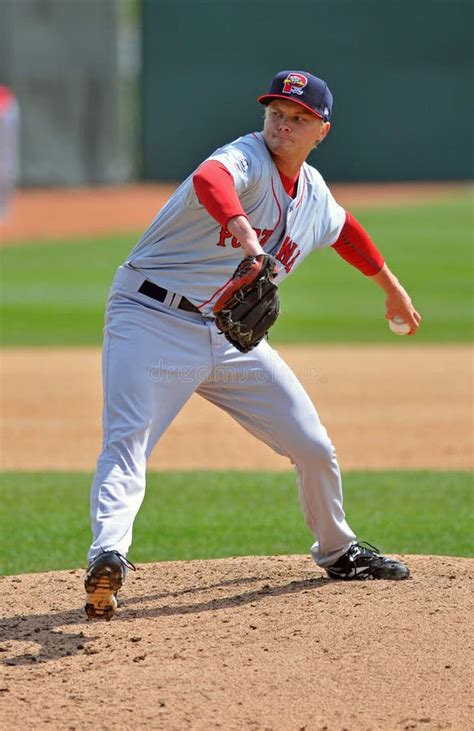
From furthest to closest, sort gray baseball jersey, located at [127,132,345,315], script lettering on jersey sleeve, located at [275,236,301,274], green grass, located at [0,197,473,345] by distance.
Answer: green grass, located at [0,197,473,345] < script lettering on jersey sleeve, located at [275,236,301,274] < gray baseball jersey, located at [127,132,345,315]

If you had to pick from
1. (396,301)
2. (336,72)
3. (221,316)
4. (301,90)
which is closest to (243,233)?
(221,316)

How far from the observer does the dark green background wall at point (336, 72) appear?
35.6m

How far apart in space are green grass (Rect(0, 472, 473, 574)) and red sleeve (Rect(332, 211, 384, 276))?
1626 millimetres

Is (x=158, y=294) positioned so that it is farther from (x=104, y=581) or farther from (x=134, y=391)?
(x=104, y=581)

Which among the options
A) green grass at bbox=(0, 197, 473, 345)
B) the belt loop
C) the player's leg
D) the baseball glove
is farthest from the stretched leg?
green grass at bbox=(0, 197, 473, 345)

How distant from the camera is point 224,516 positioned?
21.4ft

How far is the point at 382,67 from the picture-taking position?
3588 centimetres

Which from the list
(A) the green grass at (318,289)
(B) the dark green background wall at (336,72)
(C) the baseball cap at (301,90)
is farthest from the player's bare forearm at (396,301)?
(B) the dark green background wall at (336,72)

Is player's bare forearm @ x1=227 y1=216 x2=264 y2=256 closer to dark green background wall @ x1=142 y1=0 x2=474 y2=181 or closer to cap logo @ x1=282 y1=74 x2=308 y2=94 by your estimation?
cap logo @ x1=282 y1=74 x2=308 y2=94

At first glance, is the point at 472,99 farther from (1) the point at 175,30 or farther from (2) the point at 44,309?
(2) the point at 44,309

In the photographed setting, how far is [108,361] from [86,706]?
4.16ft

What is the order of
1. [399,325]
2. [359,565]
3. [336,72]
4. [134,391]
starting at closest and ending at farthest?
[134,391]
[359,565]
[399,325]
[336,72]

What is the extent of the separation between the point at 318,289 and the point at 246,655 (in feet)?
49.0

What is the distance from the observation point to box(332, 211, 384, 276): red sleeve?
471 cm
